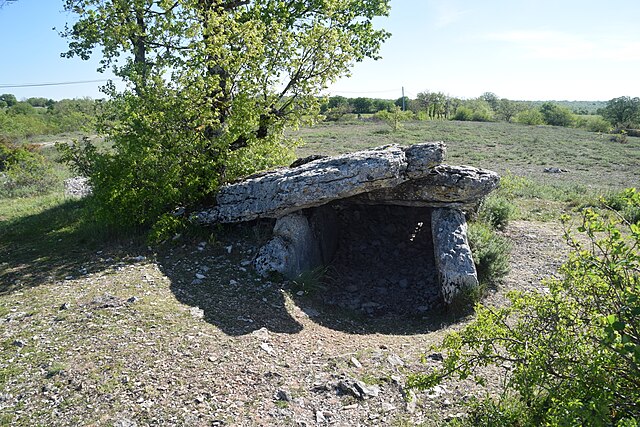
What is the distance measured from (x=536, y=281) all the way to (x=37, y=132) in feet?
139

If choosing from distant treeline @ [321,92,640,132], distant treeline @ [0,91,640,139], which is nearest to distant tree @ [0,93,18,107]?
distant treeline @ [0,91,640,139]

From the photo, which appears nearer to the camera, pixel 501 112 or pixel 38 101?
pixel 501 112

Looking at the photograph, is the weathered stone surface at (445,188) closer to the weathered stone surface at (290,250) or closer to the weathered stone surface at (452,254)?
the weathered stone surface at (452,254)

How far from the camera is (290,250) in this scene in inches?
317

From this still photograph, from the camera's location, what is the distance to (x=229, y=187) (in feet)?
29.1

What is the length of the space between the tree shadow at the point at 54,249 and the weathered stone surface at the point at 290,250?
238cm

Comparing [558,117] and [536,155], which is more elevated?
[558,117]

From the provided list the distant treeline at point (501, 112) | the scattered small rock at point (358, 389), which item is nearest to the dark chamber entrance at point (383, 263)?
the scattered small rock at point (358, 389)

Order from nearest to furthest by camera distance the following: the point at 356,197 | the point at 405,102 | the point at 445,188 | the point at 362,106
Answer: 1. the point at 445,188
2. the point at 356,197
3. the point at 362,106
4. the point at 405,102

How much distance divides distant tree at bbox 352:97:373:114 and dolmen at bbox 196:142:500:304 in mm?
58724

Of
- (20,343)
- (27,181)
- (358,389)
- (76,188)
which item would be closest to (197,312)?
(20,343)

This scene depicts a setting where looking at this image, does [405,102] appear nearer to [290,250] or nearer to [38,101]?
[38,101]

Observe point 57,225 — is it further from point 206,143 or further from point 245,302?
point 245,302

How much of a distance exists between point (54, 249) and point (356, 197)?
5.68 m
